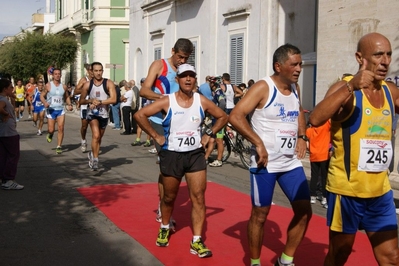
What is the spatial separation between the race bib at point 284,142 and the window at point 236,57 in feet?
52.4

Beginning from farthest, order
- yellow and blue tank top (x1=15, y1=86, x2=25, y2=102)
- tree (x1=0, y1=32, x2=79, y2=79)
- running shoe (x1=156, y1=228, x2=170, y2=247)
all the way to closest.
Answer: tree (x1=0, y1=32, x2=79, y2=79), yellow and blue tank top (x1=15, y1=86, x2=25, y2=102), running shoe (x1=156, y1=228, x2=170, y2=247)

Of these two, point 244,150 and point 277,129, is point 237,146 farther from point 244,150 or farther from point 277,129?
point 277,129

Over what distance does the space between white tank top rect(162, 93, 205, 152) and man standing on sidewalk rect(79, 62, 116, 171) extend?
5.74m

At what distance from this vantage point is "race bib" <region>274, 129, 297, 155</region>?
216 inches

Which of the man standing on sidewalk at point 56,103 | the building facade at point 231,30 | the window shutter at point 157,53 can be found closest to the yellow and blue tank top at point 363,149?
the man standing on sidewalk at point 56,103

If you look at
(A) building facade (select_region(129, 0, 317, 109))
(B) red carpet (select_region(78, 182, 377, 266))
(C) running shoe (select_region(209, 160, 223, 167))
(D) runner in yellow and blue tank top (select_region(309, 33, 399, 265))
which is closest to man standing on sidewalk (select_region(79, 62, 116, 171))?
(B) red carpet (select_region(78, 182, 377, 266))

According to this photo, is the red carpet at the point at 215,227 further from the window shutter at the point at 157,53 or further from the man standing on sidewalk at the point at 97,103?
the window shutter at the point at 157,53

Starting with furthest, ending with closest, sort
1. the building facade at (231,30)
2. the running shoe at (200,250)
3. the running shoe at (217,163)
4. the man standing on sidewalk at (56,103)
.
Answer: the building facade at (231,30), the man standing on sidewalk at (56,103), the running shoe at (217,163), the running shoe at (200,250)

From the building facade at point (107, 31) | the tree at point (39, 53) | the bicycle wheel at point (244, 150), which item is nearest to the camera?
the bicycle wheel at point (244, 150)

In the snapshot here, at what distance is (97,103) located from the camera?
1188 centimetres

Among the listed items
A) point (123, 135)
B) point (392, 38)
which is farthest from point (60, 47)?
point (392, 38)

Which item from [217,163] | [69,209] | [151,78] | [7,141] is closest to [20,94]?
[217,163]

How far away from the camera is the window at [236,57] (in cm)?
2141

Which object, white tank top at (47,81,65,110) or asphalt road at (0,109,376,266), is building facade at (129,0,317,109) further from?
white tank top at (47,81,65,110)
